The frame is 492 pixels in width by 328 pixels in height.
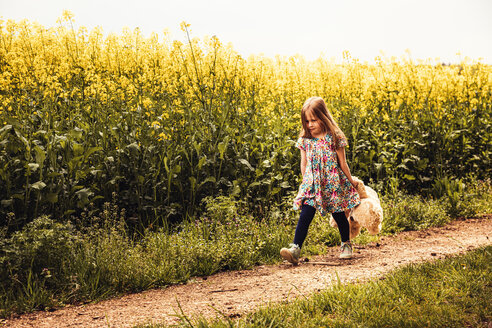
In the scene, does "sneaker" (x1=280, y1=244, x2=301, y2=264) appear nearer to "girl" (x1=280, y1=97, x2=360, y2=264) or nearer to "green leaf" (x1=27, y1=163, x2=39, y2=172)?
"girl" (x1=280, y1=97, x2=360, y2=264)

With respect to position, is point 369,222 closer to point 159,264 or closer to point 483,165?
point 159,264

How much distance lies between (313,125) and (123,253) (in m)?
2.40

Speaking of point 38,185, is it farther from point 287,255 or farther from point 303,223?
point 303,223

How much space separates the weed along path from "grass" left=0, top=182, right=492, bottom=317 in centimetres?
16

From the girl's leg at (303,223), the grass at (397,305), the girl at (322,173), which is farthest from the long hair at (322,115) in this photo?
A: the grass at (397,305)

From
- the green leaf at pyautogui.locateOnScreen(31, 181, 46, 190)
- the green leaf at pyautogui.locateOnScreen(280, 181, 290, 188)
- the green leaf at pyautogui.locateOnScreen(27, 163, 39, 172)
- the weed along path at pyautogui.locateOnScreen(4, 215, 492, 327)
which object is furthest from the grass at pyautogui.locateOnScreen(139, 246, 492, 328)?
the green leaf at pyautogui.locateOnScreen(280, 181, 290, 188)

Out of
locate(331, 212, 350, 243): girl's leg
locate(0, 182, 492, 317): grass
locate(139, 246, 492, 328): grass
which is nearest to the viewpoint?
locate(139, 246, 492, 328): grass

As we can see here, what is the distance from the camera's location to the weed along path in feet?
12.5

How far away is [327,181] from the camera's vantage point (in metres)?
5.27

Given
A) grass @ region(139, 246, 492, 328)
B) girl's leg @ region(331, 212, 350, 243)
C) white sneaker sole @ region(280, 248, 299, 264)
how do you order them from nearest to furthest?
1. grass @ region(139, 246, 492, 328)
2. white sneaker sole @ region(280, 248, 299, 264)
3. girl's leg @ region(331, 212, 350, 243)

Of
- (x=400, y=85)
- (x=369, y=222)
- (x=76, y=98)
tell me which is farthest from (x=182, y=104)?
(x=400, y=85)

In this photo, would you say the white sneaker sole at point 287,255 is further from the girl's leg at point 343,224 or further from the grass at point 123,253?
the girl's leg at point 343,224

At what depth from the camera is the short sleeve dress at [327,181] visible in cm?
522

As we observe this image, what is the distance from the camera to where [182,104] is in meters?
6.62
